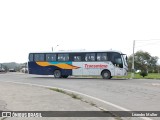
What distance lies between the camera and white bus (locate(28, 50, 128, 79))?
32.3m

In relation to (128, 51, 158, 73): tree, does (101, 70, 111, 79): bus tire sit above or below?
below

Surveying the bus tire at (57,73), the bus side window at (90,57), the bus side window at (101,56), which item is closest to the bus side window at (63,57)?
the bus tire at (57,73)

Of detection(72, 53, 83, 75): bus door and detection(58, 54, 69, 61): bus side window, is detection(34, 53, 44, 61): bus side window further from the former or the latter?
detection(72, 53, 83, 75): bus door

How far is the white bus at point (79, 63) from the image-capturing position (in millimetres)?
32281

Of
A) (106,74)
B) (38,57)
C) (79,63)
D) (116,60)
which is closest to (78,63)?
(79,63)

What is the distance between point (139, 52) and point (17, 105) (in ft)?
447

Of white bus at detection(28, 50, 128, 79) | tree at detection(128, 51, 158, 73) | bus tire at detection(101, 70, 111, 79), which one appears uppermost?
tree at detection(128, 51, 158, 73)

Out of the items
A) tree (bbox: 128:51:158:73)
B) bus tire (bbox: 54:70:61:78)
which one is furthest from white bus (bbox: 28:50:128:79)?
tree (bbox: 128:51:158:73)

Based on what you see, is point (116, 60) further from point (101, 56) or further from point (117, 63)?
point (101, 56)

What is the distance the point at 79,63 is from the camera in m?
33.4

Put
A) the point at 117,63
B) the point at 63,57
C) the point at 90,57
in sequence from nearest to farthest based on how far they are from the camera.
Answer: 1. the point at 117,63
2. the point at 90,57
3. the point at 63,57

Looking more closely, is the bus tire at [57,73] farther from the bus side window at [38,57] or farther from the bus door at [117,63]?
the bus door at [117,63]

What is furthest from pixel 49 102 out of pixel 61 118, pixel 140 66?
pixel 140 66

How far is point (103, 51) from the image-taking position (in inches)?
1277
